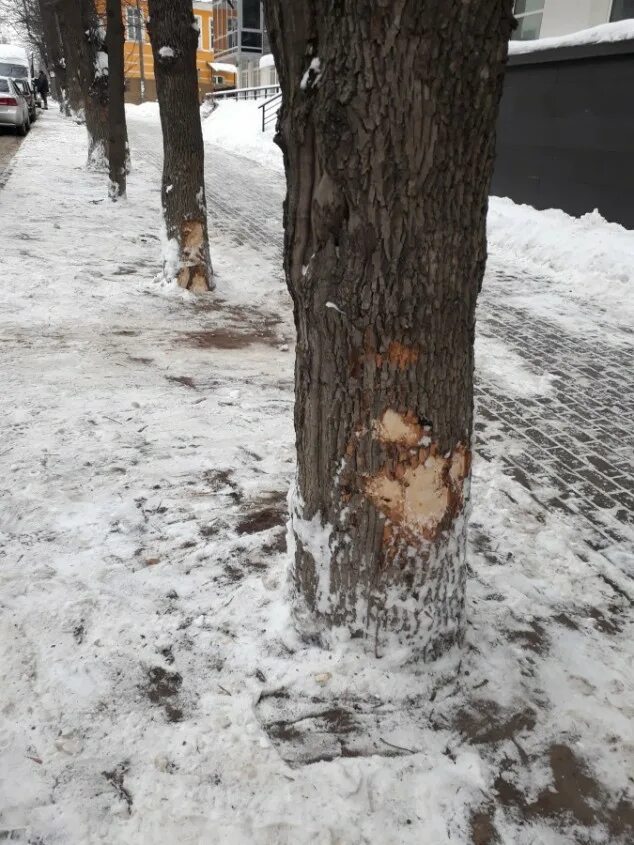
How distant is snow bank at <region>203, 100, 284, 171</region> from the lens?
2003cm

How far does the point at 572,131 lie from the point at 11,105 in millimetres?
17846

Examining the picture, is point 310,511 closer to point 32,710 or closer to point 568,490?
point 32,710

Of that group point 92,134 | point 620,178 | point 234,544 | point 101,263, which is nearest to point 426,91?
point 234,544

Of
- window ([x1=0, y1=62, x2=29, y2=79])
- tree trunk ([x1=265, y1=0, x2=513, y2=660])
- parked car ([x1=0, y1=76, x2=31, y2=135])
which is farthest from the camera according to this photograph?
window ([x1=0, y1=62, x2=29, y2=79])

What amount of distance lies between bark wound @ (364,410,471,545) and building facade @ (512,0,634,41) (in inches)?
401

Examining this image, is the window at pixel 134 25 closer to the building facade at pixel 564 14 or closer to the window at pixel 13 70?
the window at pixel 13 70

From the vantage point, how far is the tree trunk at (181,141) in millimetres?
6516

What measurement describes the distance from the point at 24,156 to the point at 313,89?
18.1 meters

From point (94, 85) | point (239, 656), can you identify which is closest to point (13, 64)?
point (94, 85)

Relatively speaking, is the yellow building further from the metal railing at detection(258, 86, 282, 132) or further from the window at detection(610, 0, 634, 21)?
the window at detection(610, 0, 634, 21)

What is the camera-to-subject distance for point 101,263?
8172 mm

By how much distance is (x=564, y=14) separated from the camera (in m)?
11.1

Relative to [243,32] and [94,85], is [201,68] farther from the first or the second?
[94,85]

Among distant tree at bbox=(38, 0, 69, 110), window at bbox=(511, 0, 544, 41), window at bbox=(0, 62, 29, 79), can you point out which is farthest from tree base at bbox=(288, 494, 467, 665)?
window at bbox=(0, 62, 29, 79)
